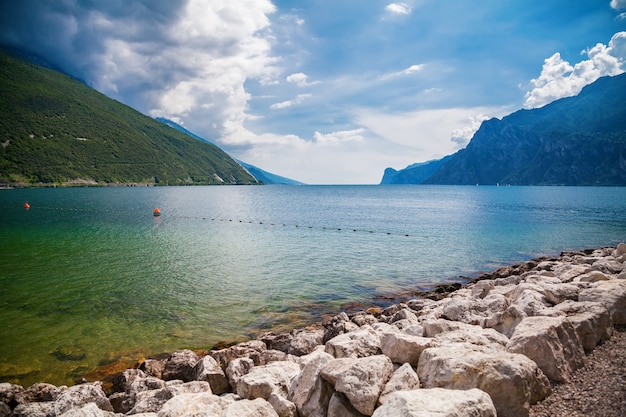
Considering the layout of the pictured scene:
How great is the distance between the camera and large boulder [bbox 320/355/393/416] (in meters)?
6.71

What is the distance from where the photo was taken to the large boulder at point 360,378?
671 cm

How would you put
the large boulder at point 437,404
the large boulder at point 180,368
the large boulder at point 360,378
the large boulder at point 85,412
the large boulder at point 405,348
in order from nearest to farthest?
the large boulder at point 437,404
the large boulder at point 360,378
the large boulder at point 85,412
the large boulder at point 405,348
the large boulder at point 180,368

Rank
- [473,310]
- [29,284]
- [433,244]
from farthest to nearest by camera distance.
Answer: [433,244], [29,284], [473,310]

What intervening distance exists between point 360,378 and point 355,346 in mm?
2664

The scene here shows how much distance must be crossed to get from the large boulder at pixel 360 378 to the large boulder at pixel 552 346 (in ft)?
10.3

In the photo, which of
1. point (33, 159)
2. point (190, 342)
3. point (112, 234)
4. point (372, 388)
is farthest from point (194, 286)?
point (33, 159)

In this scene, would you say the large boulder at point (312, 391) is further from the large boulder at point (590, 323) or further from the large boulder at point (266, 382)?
the large boulder at point (590, 323)

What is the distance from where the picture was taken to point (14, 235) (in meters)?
42.2

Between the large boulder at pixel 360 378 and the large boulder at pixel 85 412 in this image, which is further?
the large boulder at pixel 85 412

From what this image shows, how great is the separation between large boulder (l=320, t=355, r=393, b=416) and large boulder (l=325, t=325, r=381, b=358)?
1.81 metres

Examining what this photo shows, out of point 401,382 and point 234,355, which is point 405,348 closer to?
point 401,382

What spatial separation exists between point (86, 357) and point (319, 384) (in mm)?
11577

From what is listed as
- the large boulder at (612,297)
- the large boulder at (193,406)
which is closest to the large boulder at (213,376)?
the large boulder at (193,406)

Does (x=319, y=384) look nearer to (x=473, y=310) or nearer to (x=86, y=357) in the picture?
(x=473, y=310)
